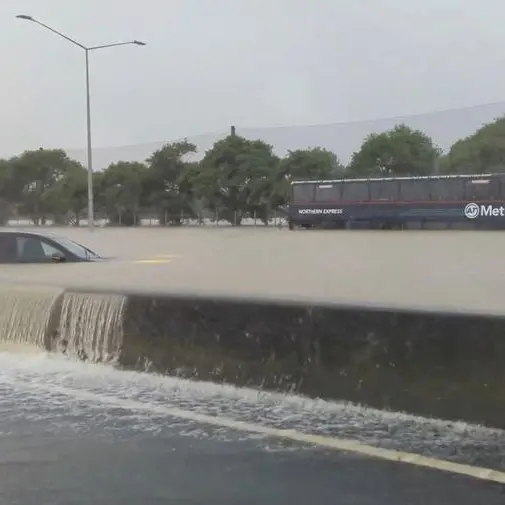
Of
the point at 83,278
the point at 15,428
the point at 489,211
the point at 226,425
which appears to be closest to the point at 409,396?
the point at 226,425

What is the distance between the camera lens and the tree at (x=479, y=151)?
48.6 meters

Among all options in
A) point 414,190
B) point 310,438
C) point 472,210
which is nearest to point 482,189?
point 472,210

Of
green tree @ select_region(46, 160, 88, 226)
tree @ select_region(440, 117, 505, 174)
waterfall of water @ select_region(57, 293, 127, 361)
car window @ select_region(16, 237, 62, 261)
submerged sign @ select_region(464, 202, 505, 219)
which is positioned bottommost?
waterfall of water @ select_region(57, 293, 127, 361)

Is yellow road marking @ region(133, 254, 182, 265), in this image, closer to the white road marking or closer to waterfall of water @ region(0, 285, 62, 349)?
waterfall of water @ region(0, 285, 62, 349)

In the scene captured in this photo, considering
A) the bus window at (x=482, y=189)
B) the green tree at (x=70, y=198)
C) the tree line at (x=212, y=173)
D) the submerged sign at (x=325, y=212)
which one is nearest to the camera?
the green tree at (x=70, y=198)

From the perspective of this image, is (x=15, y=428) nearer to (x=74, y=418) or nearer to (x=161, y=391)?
(x=74, y=418)

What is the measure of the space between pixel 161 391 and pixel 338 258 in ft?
37.6

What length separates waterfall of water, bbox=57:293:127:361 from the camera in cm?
786

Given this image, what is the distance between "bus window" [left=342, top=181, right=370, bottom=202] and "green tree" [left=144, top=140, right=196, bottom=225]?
7.72 metres

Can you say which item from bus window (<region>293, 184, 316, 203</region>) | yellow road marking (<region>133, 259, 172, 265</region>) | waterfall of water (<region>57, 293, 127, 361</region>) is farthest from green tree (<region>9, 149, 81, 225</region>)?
waterfall of water (<region>57, 293, 127, 361</region>)

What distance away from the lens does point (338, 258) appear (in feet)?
59.7

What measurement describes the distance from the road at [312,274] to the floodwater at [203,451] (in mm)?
1291

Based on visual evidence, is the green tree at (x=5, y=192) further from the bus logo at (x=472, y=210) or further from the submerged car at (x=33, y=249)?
the submerged car at (x=33, y=249)

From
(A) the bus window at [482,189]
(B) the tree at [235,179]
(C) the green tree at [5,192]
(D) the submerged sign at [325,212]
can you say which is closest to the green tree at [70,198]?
(C) the green tree at [5,192]
